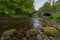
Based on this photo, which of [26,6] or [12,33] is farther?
[26,6]

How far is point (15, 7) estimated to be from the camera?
35594 millimetres

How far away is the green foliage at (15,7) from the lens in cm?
3353

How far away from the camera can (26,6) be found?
3875 cm

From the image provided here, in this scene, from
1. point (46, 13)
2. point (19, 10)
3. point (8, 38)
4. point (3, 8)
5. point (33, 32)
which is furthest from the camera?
point (46, 13)

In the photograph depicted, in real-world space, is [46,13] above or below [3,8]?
below

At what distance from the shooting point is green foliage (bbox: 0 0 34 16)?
33531 mm

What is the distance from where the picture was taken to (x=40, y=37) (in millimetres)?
12672

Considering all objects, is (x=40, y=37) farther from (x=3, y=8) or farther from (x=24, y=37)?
(x=3, y=8)

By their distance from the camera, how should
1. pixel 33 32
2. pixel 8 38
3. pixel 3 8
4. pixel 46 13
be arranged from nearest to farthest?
pixel 8 38, pixel 33 32, pixel 3 8, pixel 46 13

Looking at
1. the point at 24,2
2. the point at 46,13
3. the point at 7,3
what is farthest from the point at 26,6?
the point at 46,13

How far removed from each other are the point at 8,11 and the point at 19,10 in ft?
12.5

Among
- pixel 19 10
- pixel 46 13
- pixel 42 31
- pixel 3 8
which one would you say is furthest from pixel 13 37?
pixel 46 13

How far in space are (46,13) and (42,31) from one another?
35.2 metres

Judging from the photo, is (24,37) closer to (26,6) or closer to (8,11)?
(8,11)
